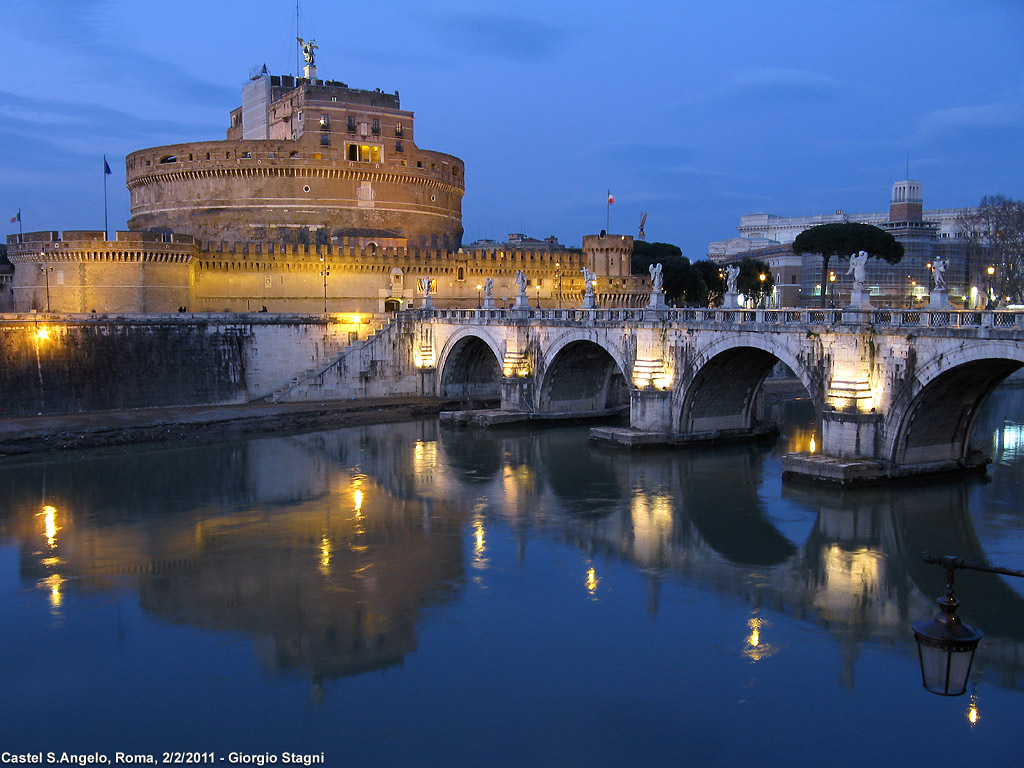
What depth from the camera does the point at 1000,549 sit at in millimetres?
19828

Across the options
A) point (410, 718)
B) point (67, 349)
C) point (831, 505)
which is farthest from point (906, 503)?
point (67, 349)

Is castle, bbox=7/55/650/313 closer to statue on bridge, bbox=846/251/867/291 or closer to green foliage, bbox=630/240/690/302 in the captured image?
green foliage, bbox=630/240/690/302

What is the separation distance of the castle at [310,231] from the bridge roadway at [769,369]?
11.7m

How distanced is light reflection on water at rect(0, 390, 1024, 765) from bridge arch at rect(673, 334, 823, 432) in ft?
11.4

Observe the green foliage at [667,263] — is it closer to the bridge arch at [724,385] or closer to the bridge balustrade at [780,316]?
the bridge balustrade at [780,316]

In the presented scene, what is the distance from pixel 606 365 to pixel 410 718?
2754 cm

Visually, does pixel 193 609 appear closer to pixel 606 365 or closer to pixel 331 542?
pixel 331 542

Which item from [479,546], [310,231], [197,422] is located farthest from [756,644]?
[310,231]

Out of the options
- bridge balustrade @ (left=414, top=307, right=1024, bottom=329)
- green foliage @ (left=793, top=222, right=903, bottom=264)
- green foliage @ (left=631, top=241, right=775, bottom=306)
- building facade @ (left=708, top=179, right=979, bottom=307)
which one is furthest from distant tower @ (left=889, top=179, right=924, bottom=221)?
bridge balustrade @ (left=414, top=307, right=1024, bottom=329)

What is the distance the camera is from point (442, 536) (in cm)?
2173

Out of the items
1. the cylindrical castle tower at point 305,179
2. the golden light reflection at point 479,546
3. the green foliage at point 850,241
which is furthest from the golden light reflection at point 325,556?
the cylindrical castle tower at point 305,179

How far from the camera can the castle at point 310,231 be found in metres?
47.7

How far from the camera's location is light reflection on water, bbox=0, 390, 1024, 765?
12.7 m

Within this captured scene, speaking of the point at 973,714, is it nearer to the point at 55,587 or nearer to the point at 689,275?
the point at 55,587
